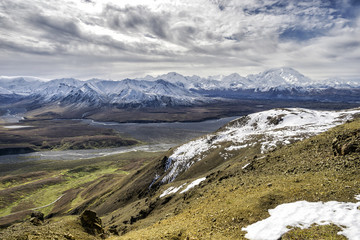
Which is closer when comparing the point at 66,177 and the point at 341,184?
the point at 341,184

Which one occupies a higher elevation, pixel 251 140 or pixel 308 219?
pixel 308 219

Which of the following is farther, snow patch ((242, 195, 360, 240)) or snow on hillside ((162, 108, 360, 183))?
snow on hillside ((162, 108, 360, 183))

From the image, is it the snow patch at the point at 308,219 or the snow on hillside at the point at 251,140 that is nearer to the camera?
the snow patch at the point at 308,219

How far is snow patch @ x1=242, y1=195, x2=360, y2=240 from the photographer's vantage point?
476 inches

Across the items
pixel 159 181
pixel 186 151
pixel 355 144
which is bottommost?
pixel 159 181

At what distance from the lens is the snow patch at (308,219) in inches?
476

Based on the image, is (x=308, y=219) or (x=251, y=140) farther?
(x=251, y=140)

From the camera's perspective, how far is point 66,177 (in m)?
122

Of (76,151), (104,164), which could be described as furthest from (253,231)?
(76,151)

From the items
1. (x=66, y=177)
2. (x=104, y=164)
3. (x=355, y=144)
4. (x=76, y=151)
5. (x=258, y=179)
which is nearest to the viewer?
(x=355, y=144)

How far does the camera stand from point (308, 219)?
13016mm

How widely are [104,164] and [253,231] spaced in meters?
148

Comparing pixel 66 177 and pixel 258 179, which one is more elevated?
pixel 258 179

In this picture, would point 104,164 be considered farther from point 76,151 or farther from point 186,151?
point 186,151
